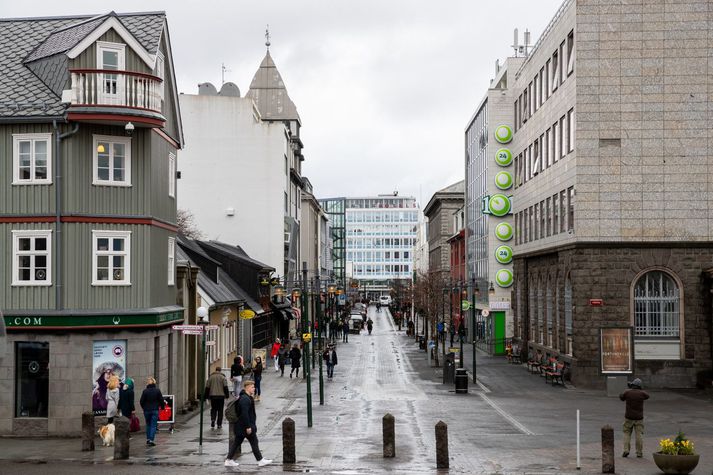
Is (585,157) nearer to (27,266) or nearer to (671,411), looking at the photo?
(671,411)

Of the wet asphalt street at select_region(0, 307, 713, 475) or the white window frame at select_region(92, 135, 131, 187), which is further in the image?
the white window frame at select_region(92, 135, 131, 187)

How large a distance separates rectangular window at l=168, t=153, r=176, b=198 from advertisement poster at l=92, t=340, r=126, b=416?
5.97m

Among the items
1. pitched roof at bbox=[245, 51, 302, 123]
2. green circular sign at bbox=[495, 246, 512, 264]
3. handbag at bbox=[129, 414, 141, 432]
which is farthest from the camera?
pitched roof at bbox=[245, 51, 302, 123]

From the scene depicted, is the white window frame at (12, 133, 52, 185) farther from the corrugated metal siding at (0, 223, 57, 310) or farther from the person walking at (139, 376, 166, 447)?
the person walking at (139, 376, 166, 447)

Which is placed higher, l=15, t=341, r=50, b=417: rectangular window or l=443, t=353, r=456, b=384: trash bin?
l=15, t=341, r=50, b=417: rectangular window

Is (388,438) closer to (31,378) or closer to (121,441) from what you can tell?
(121,441)

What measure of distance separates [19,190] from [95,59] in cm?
415

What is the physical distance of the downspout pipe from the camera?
89.5ft

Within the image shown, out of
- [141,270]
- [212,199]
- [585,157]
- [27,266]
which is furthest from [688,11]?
[212,199]

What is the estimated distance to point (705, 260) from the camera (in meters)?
42.6

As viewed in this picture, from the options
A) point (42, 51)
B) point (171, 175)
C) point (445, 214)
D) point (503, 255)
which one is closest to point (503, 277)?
point (503, 255)

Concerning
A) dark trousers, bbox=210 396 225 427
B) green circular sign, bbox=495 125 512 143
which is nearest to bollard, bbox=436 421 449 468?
dark trousers, bbox=210 396 225 427

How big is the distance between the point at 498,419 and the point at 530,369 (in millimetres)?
22148

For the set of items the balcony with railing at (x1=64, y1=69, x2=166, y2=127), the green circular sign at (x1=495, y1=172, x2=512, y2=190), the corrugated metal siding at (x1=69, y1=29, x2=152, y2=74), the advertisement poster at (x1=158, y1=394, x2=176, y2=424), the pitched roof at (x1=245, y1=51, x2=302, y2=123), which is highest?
the pitched roof at (x1=245, y1=51, x2=302, y2=123)
